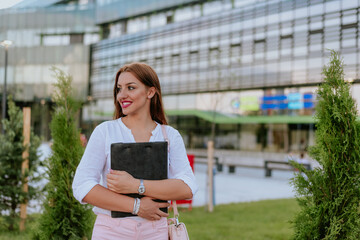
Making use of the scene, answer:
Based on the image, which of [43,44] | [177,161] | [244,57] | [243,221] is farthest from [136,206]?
[43,44]

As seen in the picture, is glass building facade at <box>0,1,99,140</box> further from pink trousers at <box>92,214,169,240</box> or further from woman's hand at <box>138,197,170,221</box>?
woman's hand at <box>138,197,170,221</box>

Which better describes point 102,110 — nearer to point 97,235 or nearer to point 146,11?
point 146,11

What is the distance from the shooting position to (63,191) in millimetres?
3910

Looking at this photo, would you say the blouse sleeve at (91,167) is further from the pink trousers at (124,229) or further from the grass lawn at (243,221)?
the grass lawn at (243,221)

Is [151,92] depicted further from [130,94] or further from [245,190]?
A: [245,190]

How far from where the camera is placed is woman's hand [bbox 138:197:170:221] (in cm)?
188

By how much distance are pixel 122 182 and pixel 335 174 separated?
1.84m

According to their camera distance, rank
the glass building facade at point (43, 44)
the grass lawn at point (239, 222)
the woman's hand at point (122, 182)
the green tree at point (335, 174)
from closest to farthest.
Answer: the woman's hand at point (122, 182) < the green tree at point (335, 174) < the grass lawn at point (239, 222) < the glass building facade at point (43, 44)

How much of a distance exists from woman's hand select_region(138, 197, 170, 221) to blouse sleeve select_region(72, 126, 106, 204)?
261 mm

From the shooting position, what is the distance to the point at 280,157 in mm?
33906

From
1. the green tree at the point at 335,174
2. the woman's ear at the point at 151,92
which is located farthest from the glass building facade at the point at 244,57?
the woman's ear at the point at 151,92

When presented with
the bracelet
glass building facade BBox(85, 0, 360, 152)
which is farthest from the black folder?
glass building facade BBox(85, 0, 360, 152)

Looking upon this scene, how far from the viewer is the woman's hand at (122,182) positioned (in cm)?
183

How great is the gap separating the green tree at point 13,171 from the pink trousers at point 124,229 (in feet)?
16.3
